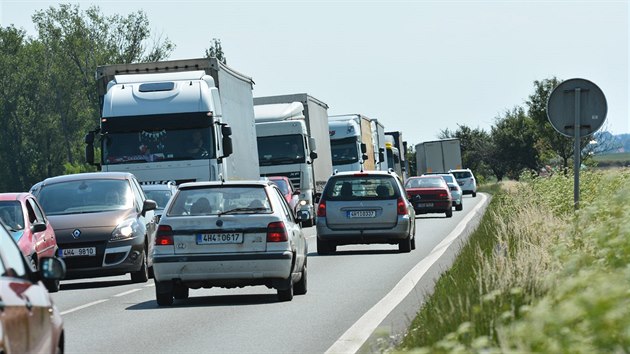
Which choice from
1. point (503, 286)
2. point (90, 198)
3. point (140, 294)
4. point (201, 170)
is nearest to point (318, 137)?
point (201, 170)

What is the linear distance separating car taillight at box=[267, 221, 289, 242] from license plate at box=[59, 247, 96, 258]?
4875 mm

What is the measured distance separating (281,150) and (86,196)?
22343 mm

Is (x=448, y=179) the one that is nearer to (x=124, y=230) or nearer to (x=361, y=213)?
(x=361, y=213)

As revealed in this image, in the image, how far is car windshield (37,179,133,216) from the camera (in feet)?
73.4

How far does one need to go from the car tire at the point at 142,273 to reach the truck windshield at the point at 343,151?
32.7 meters

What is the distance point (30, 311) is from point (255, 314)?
8.45 meters

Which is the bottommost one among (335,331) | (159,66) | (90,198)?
(335,331)

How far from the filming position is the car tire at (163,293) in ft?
56.3

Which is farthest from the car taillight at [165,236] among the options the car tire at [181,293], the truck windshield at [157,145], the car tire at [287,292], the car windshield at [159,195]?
the truck windshield at [157,145]

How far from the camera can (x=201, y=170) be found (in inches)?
1166

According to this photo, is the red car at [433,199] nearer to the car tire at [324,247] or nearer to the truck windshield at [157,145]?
the truck windshield at [157,145]

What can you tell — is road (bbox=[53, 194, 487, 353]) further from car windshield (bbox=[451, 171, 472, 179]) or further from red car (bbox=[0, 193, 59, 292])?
car windshield (bbox=[451, 171, 472, 179])

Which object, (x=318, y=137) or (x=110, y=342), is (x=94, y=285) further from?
(x=318, y=137)

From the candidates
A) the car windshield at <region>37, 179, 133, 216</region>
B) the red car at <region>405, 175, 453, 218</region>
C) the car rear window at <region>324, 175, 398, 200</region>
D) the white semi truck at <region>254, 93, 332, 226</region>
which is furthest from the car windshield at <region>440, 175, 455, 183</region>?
the car windshield at <region>37, 179, 133, 216</region>
